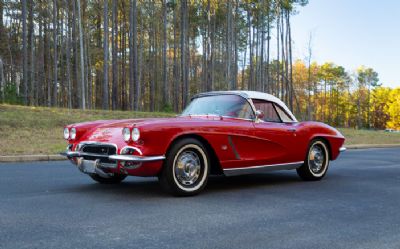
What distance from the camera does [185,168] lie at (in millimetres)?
5234

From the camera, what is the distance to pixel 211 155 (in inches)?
221

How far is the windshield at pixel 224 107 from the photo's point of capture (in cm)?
623

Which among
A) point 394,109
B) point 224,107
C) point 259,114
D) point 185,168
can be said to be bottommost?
point 185,168

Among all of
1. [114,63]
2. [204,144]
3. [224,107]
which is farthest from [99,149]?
[114,63]

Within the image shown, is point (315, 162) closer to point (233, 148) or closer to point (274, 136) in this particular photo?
point (274, 136)

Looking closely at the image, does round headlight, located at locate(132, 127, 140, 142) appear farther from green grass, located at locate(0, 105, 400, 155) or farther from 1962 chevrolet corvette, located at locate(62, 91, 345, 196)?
green grass, located at locate(0, 105, 400, 155)

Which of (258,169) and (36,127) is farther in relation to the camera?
(36,127)

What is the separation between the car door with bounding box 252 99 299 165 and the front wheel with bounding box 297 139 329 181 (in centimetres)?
42

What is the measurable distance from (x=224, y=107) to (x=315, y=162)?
211 centimetres

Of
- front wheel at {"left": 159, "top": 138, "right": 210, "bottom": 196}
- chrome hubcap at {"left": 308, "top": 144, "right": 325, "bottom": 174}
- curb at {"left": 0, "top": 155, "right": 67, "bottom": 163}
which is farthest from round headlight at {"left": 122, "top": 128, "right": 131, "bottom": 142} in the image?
curb at {"left": 0, "top": 155, "right": 67, "bottom": 163}

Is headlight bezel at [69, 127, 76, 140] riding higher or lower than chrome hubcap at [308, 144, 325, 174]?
higher

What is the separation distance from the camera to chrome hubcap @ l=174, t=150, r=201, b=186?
5.20 m

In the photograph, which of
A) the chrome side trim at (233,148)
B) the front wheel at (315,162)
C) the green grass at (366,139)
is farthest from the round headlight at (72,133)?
the green grass at (366,139)

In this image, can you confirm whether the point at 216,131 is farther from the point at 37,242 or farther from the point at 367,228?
the point at 37,242
